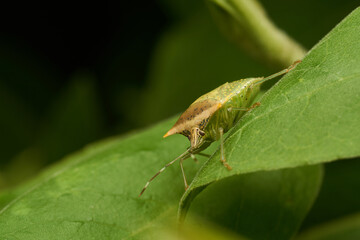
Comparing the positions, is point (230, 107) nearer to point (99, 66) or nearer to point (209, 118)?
point (209, 118)

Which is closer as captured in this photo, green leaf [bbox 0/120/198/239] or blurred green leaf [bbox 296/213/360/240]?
green leaf [bbox 0/120/198/239]

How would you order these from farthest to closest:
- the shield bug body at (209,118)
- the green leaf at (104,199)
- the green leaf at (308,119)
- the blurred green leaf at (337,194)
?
the blurred green leaf at (337,194), the shield bug body at (209,118), the green leaf at (104,199), the green leaf at (308,119)

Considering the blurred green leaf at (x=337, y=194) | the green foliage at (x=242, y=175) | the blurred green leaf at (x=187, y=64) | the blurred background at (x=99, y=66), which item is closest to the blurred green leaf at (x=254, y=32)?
the green foliage at (x=242, y=175)

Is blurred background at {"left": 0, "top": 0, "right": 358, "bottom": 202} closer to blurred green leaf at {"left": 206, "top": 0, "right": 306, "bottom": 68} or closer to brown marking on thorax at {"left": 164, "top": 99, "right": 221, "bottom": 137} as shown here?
blurred green leaf at {"left": 206, "top": 0, "right": 306, "bottom": 68}

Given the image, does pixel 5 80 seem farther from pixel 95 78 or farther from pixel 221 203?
pixel 221 203

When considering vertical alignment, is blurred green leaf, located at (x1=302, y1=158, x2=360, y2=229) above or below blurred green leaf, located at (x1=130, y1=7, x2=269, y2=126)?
below

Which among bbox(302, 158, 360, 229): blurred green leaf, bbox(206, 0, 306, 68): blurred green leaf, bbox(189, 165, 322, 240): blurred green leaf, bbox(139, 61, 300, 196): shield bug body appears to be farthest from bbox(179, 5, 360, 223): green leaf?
bbox(302, 158, 360, 229): blurred green leaf

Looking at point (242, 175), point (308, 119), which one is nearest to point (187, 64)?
point (242, 175)

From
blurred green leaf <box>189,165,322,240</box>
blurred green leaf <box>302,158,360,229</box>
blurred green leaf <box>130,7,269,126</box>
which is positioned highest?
blurred green leaf <box>130,7,269,126</box>

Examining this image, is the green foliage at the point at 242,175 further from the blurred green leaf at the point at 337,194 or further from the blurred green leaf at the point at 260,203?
the blurred green leaf at the point at 337,194
